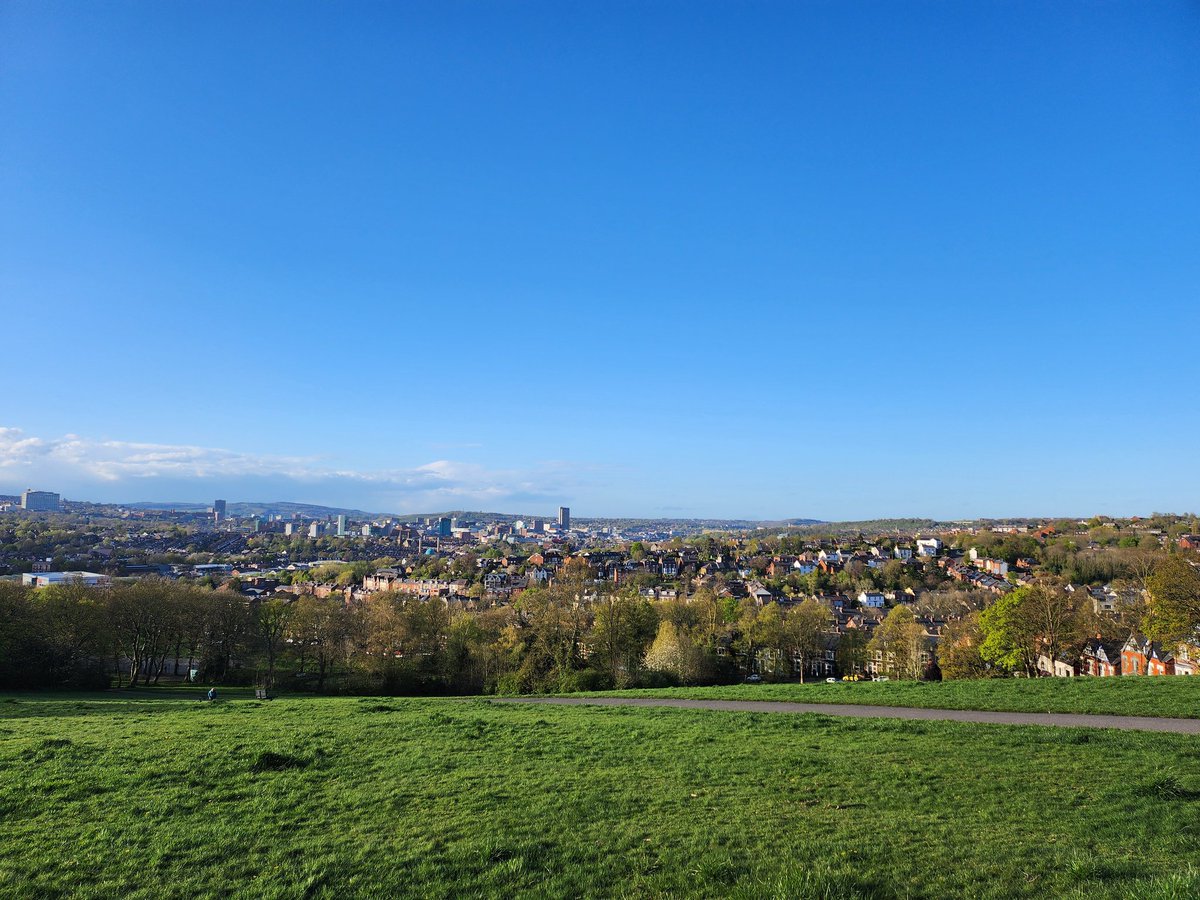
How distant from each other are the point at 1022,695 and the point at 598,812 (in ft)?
61.7

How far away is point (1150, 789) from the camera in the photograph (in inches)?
398

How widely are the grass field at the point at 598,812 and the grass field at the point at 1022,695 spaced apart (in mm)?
4982

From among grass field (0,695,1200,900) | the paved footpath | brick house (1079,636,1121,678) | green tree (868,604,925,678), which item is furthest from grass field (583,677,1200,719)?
brick house (1079,636,1121,678)

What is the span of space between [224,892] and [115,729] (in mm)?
12976

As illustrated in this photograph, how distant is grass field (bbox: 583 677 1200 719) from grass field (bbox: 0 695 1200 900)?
16.3 feet

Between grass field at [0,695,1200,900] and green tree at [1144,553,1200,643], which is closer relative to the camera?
grass field at [0,695,1200,900]

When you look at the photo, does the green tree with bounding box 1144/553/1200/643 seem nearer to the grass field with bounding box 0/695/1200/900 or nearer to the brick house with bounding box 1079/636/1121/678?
the grass field with bounding box 0/695/1200/900

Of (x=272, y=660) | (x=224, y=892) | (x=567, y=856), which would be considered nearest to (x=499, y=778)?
(x=567, y=856)

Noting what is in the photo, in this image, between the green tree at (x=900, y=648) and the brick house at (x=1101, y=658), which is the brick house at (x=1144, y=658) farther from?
the green tree at (x=900, y=648)

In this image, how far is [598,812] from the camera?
934 cm

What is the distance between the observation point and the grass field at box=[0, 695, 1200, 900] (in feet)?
23.0

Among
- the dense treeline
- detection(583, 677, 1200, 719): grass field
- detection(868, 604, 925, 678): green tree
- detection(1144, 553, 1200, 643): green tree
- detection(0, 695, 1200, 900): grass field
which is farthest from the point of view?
detection(868, 604, 925, 678): green tree

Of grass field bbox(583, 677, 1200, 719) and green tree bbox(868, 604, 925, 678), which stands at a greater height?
grass field bbox(583, 677, 1200, 719)

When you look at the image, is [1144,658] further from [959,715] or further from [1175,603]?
[959,715]
